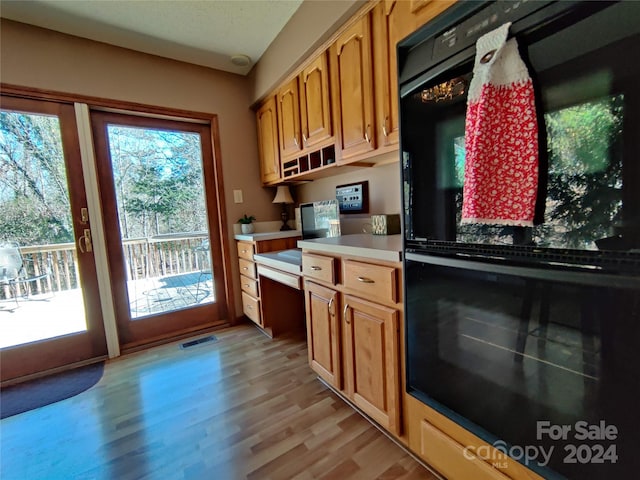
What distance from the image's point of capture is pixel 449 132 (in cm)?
86

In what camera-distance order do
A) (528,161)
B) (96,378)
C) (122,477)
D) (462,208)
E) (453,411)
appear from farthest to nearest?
(96,378) → (122,477) → (453,411) → (462,208) → (528,161)

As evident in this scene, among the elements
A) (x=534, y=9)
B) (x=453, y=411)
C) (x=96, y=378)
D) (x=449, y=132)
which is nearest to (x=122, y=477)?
(x=96, y=378)

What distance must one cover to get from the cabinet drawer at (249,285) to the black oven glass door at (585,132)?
2010 millimetres

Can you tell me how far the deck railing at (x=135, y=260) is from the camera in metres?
2.09

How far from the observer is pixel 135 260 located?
97.5 inches

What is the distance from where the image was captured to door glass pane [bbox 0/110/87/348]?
1998 millimetres

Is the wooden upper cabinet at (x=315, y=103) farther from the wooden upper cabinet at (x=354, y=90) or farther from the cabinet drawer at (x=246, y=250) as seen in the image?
the cabinet drawer at (x=246, y=250)

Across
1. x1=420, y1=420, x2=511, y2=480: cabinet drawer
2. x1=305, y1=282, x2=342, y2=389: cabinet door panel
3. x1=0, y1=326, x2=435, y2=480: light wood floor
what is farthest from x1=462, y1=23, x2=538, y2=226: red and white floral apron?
x1=0, y1=326, x2=435, y2=480: light wood floor

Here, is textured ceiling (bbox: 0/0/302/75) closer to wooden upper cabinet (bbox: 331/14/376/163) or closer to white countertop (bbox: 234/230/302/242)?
wooden upper cabinet (bbox: 331/14/376/163)

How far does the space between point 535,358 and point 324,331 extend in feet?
3.44

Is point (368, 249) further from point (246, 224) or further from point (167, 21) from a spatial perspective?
point (167, 21)

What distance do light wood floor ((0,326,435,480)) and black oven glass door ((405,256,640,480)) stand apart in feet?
1.87

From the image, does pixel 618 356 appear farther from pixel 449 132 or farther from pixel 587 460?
pixel 449 132

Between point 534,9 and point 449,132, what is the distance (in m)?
0.31
